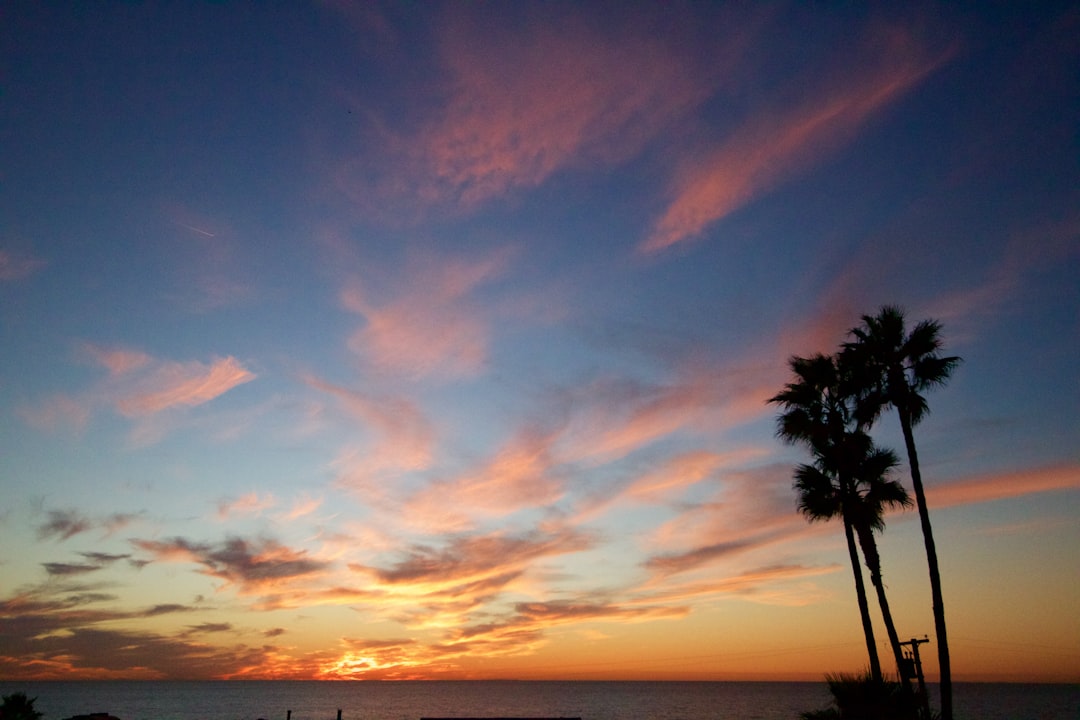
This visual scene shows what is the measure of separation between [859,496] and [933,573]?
3.97 meters

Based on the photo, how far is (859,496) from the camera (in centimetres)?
2758

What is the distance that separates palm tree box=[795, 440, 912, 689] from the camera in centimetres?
2702

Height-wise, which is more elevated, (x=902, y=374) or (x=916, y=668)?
(x=902, y=374)

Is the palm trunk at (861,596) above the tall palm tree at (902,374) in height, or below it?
below

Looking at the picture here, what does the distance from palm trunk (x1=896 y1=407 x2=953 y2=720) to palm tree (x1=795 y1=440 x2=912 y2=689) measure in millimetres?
1314

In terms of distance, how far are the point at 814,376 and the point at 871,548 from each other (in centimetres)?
762

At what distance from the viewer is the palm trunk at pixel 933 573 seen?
22969 mm

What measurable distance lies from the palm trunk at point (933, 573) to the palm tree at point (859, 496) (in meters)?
1.31

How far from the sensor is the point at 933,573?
80.8 feet

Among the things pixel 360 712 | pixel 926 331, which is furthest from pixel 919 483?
pixel 360 712

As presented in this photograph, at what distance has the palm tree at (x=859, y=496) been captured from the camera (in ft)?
88.6

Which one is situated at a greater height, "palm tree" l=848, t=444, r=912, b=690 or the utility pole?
"palm tree" l=848, t=444, r=912, b=690

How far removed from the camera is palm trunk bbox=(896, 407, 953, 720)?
2297cm

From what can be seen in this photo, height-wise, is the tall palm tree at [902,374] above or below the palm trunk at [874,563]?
above
